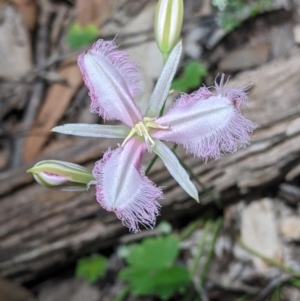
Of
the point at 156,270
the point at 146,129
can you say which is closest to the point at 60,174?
the point at 146,129

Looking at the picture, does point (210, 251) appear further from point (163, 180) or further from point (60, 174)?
point (60, 174)

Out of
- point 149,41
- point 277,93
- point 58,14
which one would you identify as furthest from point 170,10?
point 58,14

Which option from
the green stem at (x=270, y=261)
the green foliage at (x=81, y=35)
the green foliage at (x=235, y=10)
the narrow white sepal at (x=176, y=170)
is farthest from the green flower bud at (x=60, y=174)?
the green foliage at (x=81, y=35)

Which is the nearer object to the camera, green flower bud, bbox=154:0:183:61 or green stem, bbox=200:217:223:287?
green flower bud, bbox=154:0:183:61

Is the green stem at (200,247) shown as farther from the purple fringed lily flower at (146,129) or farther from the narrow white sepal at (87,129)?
the narrow white sepal at (87,129)

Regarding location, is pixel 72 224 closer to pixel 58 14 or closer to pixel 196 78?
pixel 196 78

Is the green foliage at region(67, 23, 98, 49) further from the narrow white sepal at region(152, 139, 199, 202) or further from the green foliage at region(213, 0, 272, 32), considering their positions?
the narrow white sepal at region(152, 139, 199, 202)

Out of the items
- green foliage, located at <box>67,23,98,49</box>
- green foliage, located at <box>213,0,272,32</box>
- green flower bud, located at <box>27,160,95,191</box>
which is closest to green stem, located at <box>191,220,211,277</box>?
green foliage, located at <box>213,0,272,32</box>

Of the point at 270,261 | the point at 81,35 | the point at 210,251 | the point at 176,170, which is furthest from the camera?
the point at 81,35
